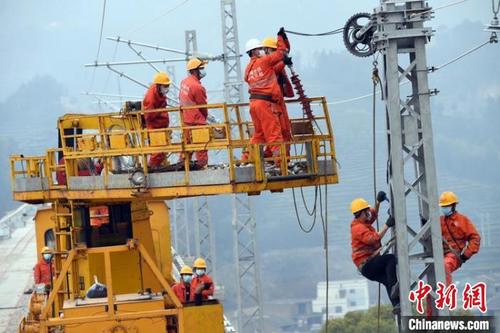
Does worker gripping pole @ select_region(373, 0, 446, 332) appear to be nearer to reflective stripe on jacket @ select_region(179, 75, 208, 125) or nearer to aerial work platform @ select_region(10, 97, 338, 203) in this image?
aerial work platform @ select_region(10, 97, 338, 203)

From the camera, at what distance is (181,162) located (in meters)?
20.0

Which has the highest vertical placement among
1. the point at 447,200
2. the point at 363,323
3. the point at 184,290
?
the point at 447,200

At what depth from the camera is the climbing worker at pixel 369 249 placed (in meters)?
17.8

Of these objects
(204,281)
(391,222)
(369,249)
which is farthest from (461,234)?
(204,281)

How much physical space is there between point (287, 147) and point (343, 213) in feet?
365

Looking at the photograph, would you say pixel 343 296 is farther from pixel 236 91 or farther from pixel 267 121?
pixel 267 121

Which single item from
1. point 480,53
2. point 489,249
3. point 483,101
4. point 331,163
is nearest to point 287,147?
point 331,163

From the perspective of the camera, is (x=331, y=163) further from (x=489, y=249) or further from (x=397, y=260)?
(x=489, y=249)

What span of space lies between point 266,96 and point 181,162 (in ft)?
5.38

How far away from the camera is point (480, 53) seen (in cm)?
13412

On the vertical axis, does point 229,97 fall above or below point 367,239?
above

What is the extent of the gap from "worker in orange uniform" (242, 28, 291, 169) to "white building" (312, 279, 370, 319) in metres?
102

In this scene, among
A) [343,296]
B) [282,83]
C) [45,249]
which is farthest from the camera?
[343,296]

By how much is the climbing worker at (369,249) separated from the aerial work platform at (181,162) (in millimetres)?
1236
